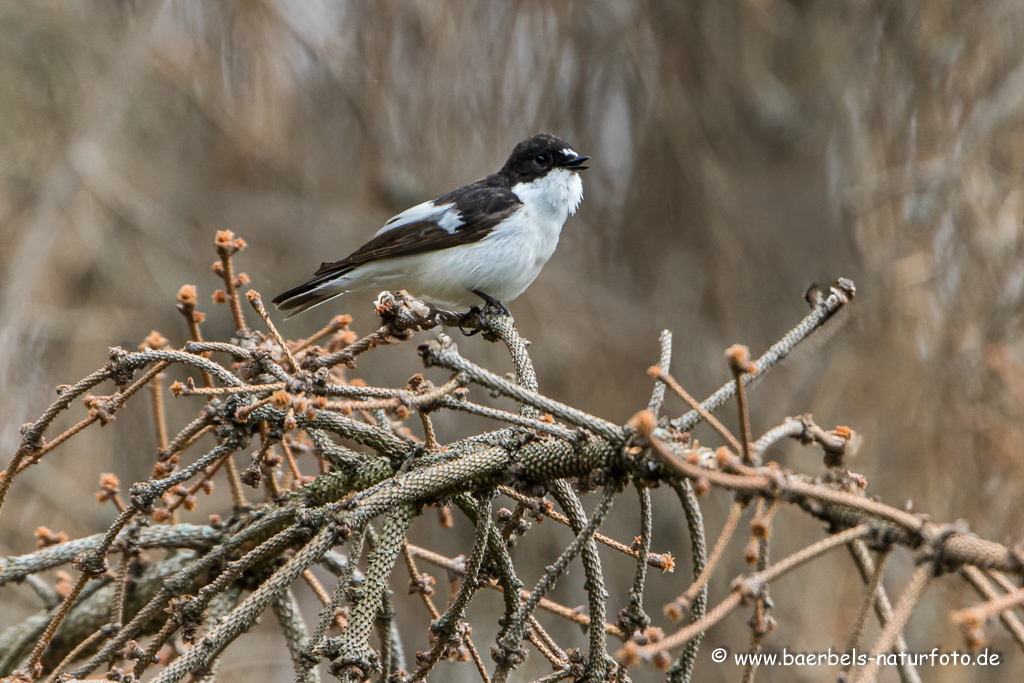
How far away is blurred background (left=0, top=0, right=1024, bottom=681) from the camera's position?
5.05 meters

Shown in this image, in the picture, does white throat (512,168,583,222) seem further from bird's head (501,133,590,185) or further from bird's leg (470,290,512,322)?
bird's leg (470,290,512,322)

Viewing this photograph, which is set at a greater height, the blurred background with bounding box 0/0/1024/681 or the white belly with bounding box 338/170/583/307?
the blurred background with bounding box 0/0/1024/681

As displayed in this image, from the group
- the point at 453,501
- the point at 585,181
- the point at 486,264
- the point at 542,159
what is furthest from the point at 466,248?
the point at 585,181

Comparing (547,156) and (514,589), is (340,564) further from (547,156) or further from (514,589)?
(547,156)

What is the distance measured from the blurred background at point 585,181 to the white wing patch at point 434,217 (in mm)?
1626

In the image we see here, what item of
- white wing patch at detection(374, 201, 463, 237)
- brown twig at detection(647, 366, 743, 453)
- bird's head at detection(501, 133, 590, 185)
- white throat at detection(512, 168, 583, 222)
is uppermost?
bird's head at detection(501, 133, 590, 185)

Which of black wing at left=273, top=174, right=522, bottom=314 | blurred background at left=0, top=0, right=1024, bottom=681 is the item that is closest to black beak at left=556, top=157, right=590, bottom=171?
black wing at left=273, top=174, right=522, bottom=314

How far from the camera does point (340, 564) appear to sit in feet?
7.98

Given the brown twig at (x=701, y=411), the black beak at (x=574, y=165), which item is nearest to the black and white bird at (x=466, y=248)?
the black beak at (x=574, y=165)

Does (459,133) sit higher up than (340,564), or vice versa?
(459,133)

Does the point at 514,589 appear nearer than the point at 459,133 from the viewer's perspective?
Yes

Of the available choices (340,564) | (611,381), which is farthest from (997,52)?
(340,564)

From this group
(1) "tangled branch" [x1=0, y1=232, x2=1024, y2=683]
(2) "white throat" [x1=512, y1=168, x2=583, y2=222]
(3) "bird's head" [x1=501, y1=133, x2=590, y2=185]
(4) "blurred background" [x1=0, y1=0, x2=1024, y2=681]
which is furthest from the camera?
(4) "blurred background" [x1=0, y1=0, x2=1024, y2=681]

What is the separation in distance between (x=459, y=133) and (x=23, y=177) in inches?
117
